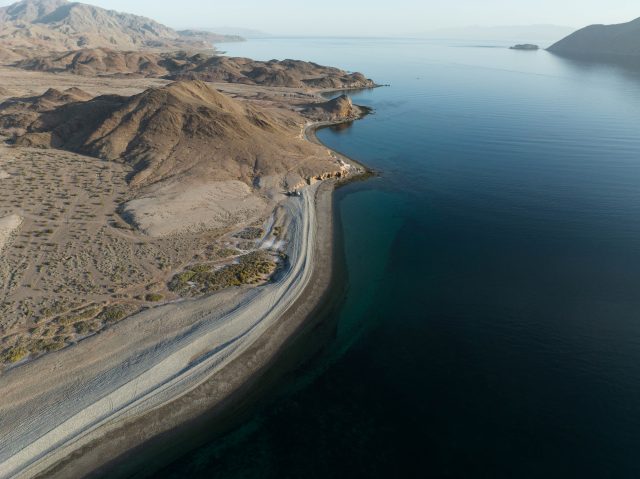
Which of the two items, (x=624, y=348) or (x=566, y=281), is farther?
(x=566, y=281)

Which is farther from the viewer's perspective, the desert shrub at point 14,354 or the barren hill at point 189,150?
the barren hill at point 189,150

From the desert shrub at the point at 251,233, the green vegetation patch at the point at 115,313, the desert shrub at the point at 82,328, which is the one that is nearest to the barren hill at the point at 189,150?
the desert shrub at the point at 251,233

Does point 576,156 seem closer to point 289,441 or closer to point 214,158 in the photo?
point 214,158

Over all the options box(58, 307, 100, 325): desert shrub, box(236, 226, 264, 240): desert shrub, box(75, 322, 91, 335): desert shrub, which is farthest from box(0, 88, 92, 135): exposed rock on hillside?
box(75, 322, 91, 335): desert shrub

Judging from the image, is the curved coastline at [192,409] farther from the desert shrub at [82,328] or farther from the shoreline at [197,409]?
the desert shrub at [82,328]

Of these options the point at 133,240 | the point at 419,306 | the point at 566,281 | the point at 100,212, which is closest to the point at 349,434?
the point at 419,306
